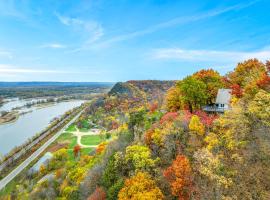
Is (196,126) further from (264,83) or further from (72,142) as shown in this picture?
(72,142)

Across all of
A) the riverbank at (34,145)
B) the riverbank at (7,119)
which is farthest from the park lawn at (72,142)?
the riverbank at (7,119)

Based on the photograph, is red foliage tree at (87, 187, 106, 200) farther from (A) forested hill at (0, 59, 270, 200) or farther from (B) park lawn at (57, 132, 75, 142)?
(B) park lawn at (57, 132, 75, 142)

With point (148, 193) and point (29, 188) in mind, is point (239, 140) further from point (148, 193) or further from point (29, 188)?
point (29, 188)

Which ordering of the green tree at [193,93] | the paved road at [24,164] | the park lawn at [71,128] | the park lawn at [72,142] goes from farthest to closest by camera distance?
1. the park lawn at [71,128]
2. the park lawn at [72,142]
3. the paved road at [24,164]
4. the green tree at [193,93]

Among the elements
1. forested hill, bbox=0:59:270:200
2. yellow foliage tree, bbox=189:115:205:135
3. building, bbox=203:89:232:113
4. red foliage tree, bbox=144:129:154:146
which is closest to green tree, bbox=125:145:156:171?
forested hill, bbox=0:59:270:200

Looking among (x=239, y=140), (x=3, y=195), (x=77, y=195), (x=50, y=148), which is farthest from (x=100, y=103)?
(x=239, y=140)

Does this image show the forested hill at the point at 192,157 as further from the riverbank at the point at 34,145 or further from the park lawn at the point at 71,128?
the park lawn at the point at 71,128
